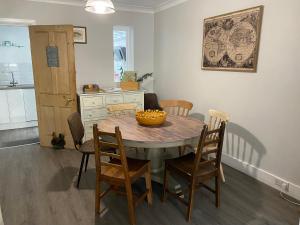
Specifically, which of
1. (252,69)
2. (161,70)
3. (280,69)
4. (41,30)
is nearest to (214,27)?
(252,69)

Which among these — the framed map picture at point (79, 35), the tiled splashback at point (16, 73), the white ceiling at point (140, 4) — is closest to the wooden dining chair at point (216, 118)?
the white ceiling at point (140, 4)

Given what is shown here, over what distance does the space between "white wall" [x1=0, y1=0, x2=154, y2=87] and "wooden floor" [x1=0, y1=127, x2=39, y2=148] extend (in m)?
1.40

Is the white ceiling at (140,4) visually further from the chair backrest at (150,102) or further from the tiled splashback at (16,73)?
the tiled splashback at (16,73)

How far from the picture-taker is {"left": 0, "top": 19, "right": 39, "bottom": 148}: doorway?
4594 mm

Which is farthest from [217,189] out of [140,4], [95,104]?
[140,4]

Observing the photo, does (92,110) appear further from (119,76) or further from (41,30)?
(41,30)

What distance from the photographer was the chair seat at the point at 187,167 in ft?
6.66

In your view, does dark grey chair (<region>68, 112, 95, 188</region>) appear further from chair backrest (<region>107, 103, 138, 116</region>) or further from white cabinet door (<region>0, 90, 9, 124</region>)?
white cabinet door (<region>0, 90, 9, 124</region>)

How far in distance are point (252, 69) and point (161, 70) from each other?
2186 millimetres

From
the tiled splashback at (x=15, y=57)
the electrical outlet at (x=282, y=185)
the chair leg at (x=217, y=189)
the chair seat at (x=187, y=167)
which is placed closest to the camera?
the chair seat at (x=187, y=167)

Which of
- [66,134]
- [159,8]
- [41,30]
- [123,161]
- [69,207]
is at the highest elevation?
[159,8]

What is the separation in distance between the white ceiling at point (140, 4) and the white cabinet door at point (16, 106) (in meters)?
2.05

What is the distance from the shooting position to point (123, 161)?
1845 mm

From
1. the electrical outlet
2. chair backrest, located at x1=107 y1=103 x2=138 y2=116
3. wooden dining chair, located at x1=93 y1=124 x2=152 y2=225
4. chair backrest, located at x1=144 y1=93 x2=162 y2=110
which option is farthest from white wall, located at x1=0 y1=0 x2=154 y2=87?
the electrical outlet
